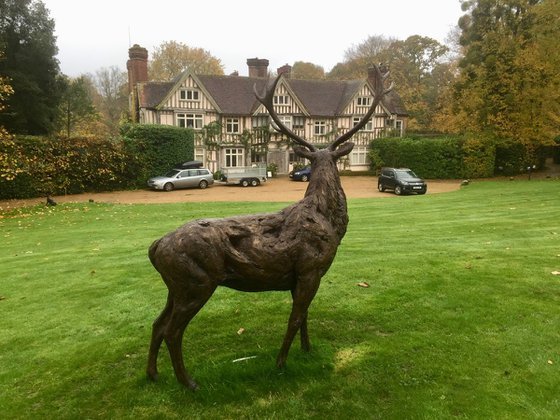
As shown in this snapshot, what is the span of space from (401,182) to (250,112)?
17281 millimetres

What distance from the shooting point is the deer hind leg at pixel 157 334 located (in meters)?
4.29

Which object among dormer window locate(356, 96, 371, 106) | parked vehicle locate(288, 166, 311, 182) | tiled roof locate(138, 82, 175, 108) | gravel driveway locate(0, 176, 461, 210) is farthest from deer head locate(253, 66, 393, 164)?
dormer window locate(356, 96, 371, 106)

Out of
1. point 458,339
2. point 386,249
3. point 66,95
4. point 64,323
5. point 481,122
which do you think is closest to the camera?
point 458,339

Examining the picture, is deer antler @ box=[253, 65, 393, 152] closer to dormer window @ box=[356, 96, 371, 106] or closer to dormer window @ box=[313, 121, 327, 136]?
dormer window @ box=[313, 121, 327, 136]

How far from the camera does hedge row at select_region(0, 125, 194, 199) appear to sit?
24.3m

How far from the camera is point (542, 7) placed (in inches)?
1053

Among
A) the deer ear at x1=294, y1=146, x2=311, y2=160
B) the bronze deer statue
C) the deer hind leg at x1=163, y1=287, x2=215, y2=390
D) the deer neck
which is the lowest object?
the deer hind leg at x1=163, y1=287, x2=215, y2=390

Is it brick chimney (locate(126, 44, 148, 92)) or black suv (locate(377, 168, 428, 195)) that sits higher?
brick chimney (locate(126, 44, 148, 92))

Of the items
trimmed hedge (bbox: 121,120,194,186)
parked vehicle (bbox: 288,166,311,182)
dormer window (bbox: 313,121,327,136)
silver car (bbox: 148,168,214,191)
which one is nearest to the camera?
silver car (bbox: 148,168,214,191)

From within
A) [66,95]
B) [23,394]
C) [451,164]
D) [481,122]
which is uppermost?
[66,95]

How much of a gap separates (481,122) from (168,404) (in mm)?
33473

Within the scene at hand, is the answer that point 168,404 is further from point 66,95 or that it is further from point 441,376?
point 66,95

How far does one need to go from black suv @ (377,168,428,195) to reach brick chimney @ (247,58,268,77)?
21.4 m

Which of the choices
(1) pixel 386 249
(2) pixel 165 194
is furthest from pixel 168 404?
(2) pixel 165 194
